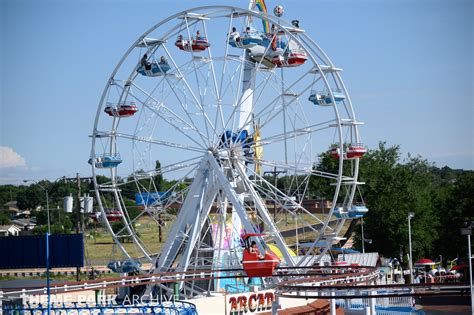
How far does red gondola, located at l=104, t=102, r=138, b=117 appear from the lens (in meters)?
54.3

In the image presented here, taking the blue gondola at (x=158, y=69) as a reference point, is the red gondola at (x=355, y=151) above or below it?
below

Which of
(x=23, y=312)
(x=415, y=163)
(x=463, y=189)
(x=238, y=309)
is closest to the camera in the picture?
(x=23, y=312)

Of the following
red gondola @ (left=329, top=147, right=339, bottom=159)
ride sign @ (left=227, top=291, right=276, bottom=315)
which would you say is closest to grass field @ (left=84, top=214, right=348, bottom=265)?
red gondola @ (left=329, top=147, right=339, bottom=159)

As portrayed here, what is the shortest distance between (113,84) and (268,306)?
54.8ft

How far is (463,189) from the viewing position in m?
87.9

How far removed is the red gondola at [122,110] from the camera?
54281mm

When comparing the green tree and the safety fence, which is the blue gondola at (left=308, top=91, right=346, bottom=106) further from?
the green tree

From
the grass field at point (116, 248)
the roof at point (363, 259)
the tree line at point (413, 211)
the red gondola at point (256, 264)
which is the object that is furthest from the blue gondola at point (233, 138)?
the grass field at point (116, 248)

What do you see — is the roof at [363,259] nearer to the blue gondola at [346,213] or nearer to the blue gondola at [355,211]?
the blue gondola at [355,211]

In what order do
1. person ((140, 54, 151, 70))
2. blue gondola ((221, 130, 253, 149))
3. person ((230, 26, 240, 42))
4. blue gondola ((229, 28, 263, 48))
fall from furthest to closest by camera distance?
1. person ((140, 54, 151, 70))
2. blue gondola ((221, 130, 253, 149))
3. person ((230, 26, 240, 42))
4. blue gondola ((229, 28, 263, 48))

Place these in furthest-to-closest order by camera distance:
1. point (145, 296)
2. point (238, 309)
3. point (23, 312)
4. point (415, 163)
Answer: point (415, 163) → point (145, 296) → point (238, 309) → point (23, 312)

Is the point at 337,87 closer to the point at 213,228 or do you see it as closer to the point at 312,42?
the point at 312,42

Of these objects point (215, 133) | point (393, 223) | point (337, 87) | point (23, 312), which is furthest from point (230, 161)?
point (393, 223)

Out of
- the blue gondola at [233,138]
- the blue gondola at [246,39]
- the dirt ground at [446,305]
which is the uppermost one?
the blue gondola at [246,39]
